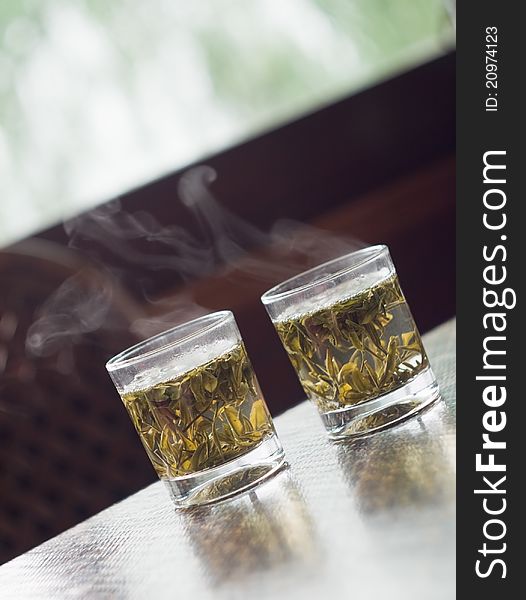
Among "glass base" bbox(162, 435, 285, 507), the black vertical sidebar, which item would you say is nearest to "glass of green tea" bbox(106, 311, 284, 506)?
"glass base" bbox(162, 435, 285, 507)

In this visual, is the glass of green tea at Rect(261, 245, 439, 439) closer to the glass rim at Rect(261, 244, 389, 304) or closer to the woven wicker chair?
the glass rim at Rect(261, 244, 389, 304)

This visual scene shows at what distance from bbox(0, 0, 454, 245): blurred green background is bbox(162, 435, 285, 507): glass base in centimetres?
191

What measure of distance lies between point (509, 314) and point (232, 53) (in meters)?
2.24

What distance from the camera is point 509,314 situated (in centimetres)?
85

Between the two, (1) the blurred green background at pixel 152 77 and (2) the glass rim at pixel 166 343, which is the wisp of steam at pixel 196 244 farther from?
(2) the glass rim at pixel 166 343

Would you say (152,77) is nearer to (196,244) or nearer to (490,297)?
(196,244)

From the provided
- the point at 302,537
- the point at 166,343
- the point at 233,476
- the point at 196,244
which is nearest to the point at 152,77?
the point at 196,244

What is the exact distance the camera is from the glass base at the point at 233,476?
85 cm

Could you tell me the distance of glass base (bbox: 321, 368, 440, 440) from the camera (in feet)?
2.81

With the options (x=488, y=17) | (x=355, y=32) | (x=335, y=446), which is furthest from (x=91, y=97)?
(x=335, y=446)

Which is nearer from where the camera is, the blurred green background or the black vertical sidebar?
the black vertical sidebar

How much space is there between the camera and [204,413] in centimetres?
84

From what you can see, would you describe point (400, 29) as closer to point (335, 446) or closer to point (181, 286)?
point (181, 286)

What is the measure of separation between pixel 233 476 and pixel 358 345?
153 mm
